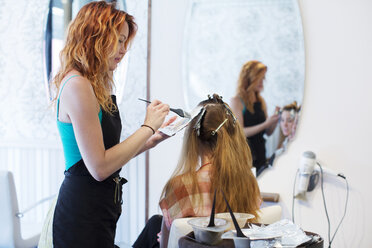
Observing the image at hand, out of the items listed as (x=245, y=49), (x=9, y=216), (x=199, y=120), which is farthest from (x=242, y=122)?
(x=9, y=216)

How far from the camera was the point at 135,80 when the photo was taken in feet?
8.79

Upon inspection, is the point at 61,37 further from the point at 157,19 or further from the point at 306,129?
the point at 306,129

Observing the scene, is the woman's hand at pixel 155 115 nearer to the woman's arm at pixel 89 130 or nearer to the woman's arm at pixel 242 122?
the woman's arm at pixel 89 130

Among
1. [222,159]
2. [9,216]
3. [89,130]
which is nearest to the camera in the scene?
[89,130]

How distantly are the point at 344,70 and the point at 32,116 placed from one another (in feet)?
6.12

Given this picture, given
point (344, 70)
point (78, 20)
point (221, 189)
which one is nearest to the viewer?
point (78, 20)

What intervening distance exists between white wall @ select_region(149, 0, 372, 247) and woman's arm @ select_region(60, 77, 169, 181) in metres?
1.32

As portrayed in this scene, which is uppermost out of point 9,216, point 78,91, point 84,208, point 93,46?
point 93,46

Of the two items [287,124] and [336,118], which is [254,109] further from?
[336,118]

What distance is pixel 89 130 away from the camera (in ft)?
3.81

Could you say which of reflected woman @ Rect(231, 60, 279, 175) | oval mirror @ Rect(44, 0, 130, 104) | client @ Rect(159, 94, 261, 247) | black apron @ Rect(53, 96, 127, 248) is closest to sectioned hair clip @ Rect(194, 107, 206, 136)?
client @ Rect(159, 94, 261, 247)

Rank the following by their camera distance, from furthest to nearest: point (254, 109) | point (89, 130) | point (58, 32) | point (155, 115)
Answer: point (58, 32), point (254, 109), point (155, 115), point (89, 130)

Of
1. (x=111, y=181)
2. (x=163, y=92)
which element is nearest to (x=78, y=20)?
(x=111, y=181)

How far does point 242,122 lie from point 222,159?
3.09 feet
